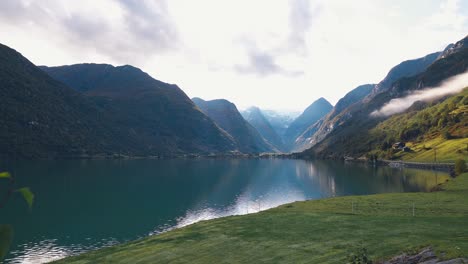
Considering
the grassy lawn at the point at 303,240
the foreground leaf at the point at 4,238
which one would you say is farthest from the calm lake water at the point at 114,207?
the foreground leaf at the point at 4,238

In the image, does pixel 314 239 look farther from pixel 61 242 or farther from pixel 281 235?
pixel 61 242

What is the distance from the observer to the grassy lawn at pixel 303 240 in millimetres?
30578

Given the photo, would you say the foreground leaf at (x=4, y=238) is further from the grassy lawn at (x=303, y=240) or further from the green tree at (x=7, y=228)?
the grassy lawn at (x=303, y=240)

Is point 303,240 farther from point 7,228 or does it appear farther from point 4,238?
point 4,238

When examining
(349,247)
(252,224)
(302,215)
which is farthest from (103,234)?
(349,247)

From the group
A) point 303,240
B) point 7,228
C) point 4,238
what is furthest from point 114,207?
point 4,238

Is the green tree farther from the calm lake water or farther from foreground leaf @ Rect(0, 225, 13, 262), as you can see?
the calm lake water

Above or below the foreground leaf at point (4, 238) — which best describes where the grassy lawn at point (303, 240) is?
below

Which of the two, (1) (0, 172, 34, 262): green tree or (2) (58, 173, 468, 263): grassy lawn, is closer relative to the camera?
(1) (0, 172, 34, 262): green tree

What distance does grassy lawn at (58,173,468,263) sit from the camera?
100 feet

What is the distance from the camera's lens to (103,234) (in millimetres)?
71062

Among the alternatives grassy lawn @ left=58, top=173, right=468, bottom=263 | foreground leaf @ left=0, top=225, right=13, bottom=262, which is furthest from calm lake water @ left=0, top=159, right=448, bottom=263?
foreground leaf @ left=0, top=225, right=13, bottom=262

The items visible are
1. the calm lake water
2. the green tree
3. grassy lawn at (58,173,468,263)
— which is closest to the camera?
the green tree

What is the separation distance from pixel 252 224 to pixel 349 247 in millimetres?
20531
